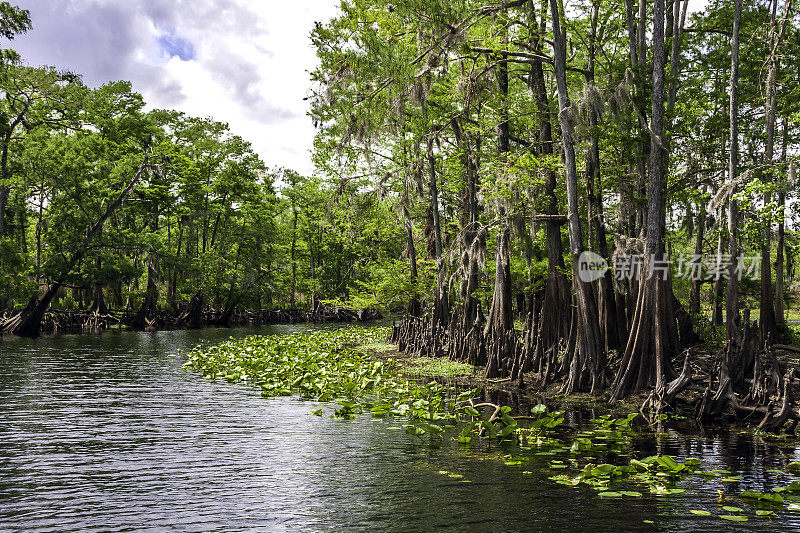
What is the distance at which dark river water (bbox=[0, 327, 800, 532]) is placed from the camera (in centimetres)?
522

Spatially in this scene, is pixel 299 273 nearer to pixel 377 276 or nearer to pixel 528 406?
pixel 377 276

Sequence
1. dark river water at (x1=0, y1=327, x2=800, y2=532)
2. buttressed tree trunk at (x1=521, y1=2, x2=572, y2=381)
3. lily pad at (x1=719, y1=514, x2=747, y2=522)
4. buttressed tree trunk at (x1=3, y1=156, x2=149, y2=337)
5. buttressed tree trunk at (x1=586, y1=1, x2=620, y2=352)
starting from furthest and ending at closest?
1. buttressed tree trunk at (x1=3, y1=156, x2=149, y2=337)
2. buttressed tree trunk at (x1=521, y1=2, x2=572, y2=381)
3. buttressed tree trunk at (x1=586, y1=1, x2=620, y2=352)
4. dark river water at (x1=0, y1=327, x2=800, y2=532)
5. lily pad at (x1=719, y1=514, x2=747, y2=522)

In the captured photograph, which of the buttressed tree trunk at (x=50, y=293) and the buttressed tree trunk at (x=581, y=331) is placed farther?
the buttressed tree trunk at (x=50, y=293)

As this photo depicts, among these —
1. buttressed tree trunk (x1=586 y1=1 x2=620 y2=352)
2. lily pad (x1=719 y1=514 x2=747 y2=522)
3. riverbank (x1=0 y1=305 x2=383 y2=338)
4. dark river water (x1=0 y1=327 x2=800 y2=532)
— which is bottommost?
dark river water (x1=0 y1=327 x2=800 y2=532)

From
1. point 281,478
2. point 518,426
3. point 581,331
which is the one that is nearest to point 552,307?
point 581,331

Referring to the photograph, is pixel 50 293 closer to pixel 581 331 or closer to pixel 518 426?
pixel 581 331

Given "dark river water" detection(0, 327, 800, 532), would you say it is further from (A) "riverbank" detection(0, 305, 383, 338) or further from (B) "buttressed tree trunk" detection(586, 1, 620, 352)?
(A) "riverbank" detection(0, 305, 383, 338)

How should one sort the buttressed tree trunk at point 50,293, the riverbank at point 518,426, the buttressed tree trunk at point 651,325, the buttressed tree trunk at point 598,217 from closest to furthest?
the riverbank at point 518,426, the buttressed tree trunk at point 651,325, the buttressed tree trunk at point 598,217, the buttressed tree trunk at point 50,293

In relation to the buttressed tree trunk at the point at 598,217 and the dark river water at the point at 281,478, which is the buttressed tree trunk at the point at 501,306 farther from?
the dark river water at the point at 281,478

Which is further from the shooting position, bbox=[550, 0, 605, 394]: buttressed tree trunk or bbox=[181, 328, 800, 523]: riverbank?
bbox=[550, 0, 605, 394]: buttressed tree trunk

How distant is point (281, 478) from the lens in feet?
21.7

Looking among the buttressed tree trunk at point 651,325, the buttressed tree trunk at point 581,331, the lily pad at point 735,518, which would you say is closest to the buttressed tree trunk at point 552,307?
the buttressed tree trunk at point 581,331

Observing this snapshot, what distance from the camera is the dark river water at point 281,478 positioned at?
522cm

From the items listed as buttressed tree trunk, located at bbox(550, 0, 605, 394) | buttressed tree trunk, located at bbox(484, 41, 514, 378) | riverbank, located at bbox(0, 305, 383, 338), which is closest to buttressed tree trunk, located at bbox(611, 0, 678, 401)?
buttressed tree trunk, located at bbox(550, 0, 605, 394)
